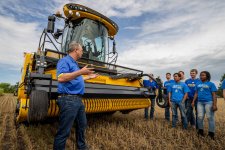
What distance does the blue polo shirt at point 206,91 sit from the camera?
450 cm

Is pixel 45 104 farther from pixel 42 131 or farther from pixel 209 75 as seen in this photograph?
pixel 209 75

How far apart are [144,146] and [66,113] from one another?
1507 millimetres

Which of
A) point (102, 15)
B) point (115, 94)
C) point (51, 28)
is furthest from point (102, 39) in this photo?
point (115, 94)

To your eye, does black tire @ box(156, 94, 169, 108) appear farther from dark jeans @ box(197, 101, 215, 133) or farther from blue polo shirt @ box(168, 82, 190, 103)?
dark jeans @ box(197, 101, 215, 133)

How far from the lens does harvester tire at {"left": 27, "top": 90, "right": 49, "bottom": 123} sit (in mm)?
2824

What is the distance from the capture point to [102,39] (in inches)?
242

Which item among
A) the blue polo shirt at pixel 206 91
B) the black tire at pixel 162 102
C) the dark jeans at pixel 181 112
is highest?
the blue polo shirt at pixel 206 91

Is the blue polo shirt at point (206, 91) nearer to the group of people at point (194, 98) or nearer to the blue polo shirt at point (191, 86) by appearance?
the group of people at point (194, 98)

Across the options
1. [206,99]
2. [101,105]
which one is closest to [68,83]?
[101,105]

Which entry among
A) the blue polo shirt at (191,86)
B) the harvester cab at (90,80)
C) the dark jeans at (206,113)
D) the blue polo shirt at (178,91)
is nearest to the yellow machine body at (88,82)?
the harvester cab at (90,80)

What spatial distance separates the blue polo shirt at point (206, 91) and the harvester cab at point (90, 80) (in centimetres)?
103

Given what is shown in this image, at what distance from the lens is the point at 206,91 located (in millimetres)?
4559

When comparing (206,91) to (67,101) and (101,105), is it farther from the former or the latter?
(67,101)

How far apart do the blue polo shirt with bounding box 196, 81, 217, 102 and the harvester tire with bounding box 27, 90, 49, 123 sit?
3413 mm
